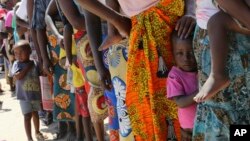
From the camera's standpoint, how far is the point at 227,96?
2.16 metres

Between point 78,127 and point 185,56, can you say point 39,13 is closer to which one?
point 78,127

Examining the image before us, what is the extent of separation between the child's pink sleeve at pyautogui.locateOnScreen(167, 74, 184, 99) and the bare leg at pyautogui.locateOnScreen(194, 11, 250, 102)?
18.4 inches

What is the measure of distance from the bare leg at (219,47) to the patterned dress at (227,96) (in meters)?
0.06

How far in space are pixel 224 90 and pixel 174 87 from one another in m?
0.41

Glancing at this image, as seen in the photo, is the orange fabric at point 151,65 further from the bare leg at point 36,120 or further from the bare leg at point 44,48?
the bare leg at point 36,120

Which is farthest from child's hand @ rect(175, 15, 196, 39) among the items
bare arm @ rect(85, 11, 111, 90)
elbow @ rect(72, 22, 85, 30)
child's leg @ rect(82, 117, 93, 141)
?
child's leg @ rect(82, 117, 93, 141)

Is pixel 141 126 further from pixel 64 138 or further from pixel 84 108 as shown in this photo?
pixel 64 138

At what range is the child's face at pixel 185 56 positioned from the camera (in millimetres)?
2487

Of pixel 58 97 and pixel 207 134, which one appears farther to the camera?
pixel 58 97

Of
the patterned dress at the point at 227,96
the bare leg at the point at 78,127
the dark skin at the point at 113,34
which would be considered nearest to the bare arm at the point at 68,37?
the bare leg at the point at 78,127

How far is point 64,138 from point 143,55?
2.70 metres

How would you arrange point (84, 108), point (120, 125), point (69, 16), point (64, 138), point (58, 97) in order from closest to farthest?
point (120, 125), point (69, 16), point (84, 108), point (58, 97), point (64, 138)

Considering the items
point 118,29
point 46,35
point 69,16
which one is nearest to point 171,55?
point 118,29

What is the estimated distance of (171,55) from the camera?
8.65 feet
